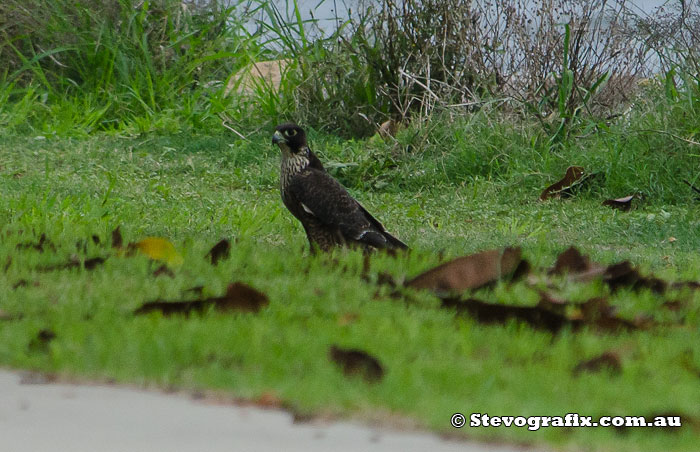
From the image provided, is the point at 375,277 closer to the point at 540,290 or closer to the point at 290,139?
the point at 540,290

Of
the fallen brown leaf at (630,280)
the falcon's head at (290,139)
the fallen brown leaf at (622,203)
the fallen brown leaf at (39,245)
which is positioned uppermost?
the falcon's head at (290,139)

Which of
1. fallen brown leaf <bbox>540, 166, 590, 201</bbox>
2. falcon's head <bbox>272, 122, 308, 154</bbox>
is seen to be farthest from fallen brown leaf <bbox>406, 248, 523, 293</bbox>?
fallen brown leaf <bbox>540, 166, 590, 201</bbox>

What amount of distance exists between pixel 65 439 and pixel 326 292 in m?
1.69

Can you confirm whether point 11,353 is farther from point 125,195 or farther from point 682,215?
point 682,215

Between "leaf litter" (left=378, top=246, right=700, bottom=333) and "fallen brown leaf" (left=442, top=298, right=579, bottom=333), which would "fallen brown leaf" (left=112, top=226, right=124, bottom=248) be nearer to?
"leaf litter" (left=378, top=246, right=700, bottom=333)

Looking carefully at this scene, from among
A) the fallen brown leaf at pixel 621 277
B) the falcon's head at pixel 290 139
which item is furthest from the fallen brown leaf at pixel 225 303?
the falcon's head at pixel 290 139

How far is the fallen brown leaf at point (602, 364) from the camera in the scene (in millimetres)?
2594

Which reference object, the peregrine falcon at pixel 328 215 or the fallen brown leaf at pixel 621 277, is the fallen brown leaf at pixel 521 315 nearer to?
the fallen brown leaf at pixel 621 277

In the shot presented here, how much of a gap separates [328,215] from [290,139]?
755 mm

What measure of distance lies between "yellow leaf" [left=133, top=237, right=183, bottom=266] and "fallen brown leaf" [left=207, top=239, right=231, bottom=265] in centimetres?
16

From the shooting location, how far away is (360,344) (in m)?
2.70

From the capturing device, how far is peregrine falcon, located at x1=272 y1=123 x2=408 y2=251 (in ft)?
16.6

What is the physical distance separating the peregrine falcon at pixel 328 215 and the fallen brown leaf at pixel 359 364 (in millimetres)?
2562

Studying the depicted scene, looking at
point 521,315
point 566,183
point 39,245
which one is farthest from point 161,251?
point 566,183
